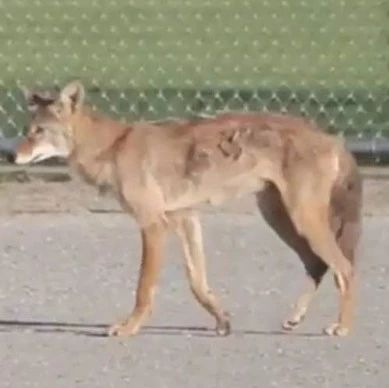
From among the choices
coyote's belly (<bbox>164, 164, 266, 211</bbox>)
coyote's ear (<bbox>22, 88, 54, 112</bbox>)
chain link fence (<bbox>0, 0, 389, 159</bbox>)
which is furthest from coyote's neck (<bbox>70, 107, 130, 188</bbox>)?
chain link fence (<bbox>0, 0, 389, 159</bbox>)

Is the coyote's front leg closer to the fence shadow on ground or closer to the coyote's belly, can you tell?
the fence shadow on ground

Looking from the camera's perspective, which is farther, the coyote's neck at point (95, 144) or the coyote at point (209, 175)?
the coyote's neck at point (95, 144)

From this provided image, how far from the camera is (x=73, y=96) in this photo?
25.8 ft

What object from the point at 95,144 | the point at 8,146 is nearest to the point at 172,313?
the point at 95,144

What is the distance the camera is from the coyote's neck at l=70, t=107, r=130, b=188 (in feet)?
25.4

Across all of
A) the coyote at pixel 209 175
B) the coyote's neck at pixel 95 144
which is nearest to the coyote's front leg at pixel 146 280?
the coyote at pixel 209 175

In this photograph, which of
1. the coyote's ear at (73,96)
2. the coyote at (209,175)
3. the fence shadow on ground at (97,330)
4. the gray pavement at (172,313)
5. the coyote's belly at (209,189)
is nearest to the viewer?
the gray pavement at (172,313)

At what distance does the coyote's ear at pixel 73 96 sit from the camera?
784 centimetres

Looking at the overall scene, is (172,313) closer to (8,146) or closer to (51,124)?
(51,124)

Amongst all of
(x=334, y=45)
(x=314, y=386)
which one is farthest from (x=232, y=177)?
(x=334, y=45)

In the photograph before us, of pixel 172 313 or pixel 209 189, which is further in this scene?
pixel 209 189

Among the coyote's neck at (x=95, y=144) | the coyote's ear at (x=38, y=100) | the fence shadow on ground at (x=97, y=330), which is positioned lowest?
the fence shadow on ground at (x=97, y=330)

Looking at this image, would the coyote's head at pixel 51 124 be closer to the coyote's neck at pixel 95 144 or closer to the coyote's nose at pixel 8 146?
the coyote's neck at pixel 95 144

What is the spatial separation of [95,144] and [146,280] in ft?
2.13
